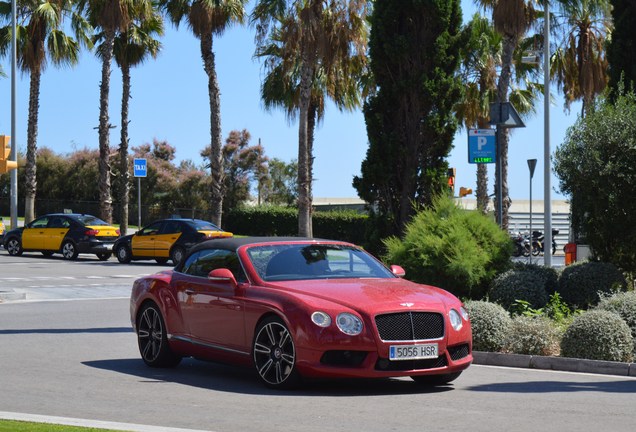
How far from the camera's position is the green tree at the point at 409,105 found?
17.5m

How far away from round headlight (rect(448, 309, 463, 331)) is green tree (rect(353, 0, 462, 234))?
25.2 ft

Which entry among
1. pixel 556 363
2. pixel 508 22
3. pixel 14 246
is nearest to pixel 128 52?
pixel 14 246

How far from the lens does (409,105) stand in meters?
17.8

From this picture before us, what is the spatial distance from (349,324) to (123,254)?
26330mm

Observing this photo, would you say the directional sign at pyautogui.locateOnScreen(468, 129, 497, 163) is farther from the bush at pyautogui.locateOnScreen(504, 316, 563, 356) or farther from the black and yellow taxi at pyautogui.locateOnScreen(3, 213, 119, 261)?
the black and yellow taxi at pyautogui.locateOnScreen(3, 213, 119, 261)

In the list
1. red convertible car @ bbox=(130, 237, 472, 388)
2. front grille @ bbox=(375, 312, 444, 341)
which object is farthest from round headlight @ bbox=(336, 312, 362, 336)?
front grille @ bbox=(375, 312, 444, 341)

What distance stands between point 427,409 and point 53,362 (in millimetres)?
5069

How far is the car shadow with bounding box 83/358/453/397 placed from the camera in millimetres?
10117

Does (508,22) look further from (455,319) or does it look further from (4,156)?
(455,319)

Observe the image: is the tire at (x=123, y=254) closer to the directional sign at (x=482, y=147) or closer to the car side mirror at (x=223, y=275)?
the directional sign at (x=482, y=147)

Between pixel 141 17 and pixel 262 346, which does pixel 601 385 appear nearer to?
pixel 262 346

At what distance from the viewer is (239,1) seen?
134 feet

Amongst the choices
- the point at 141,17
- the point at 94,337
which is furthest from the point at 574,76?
the point at 94,337

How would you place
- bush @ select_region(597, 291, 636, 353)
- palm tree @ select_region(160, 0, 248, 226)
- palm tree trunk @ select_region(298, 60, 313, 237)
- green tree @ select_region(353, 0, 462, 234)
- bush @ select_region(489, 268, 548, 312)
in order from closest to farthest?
1. bush @ select_region(597, 291, 636, 353)
2. bush @ select_region(489, 268, 548, 312)
3. green tree @ select_region(353, 0, 462, 234)
4. palm tree trunk @ select_region(298, 60, 313, 237)
5. palm tree @ select_region(160, 0, 248, 226)
